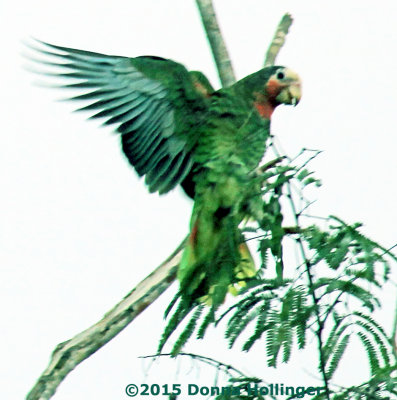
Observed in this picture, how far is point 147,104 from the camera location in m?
3.01

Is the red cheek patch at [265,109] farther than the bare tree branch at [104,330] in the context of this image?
Yes

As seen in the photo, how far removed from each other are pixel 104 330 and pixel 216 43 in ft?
4.26

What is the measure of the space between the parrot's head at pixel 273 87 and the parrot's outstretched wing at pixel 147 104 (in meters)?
0.32

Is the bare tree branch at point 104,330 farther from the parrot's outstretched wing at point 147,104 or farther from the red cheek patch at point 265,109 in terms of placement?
the red cheek patch at point 265,109

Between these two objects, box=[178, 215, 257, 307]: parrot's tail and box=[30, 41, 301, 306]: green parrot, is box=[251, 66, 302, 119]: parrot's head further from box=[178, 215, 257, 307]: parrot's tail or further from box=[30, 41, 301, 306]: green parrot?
box=[178, 215, 257, 307]: parrot's tail

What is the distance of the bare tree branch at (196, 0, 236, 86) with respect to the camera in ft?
11.3

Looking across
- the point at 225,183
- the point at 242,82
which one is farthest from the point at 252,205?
the point at 242,82

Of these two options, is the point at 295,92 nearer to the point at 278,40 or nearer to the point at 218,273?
the point at 278,40

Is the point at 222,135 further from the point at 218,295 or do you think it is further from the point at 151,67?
the point at 218,295

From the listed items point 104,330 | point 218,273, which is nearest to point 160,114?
point 104,330

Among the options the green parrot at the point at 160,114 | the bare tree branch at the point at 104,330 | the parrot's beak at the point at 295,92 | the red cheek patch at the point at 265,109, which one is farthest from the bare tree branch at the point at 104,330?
the parrot's beak at the point at 295,92

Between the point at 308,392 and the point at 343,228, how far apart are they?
43 centimetres

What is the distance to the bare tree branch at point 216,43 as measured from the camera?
344cm

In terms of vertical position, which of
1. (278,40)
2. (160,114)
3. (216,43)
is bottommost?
(160,114)
